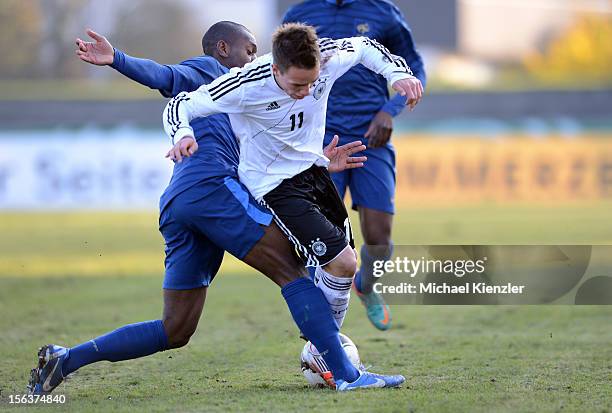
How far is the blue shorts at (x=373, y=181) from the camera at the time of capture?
7.92 m

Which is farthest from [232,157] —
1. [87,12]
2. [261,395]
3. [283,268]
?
[87,12]

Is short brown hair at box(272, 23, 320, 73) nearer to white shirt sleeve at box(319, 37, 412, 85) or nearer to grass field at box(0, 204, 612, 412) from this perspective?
white shirt sleeve at box(319, 37, 412, 85)

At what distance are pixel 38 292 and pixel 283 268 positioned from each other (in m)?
6.22

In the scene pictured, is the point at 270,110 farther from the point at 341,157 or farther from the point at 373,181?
the point at 373,181

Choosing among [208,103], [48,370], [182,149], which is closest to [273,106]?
[208,103]

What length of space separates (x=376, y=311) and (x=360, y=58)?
2.91m

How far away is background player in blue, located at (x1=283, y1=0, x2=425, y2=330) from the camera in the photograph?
7.79m

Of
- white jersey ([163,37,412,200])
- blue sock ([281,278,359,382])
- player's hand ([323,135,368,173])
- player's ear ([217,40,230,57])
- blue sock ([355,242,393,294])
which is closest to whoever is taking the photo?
white jersey ([163,37,412,200])

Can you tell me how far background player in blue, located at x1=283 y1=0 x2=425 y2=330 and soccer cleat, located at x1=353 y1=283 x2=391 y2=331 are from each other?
0.32 metres

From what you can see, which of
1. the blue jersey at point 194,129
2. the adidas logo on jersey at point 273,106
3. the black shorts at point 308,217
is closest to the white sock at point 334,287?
the black shorts at point 308,217

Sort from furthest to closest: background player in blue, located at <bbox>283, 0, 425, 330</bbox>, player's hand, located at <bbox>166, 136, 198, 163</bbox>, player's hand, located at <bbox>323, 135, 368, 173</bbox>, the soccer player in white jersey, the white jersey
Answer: background player in blue, located at <bbox>283, 0, 425, 330</bbox>, player's hand, located at <bbox>323, 135, 368, 173</bbox>, the white jersey, the soccer player in white jersey, player's hand, located at <bbox>166, 136, 198, 163</bbox>

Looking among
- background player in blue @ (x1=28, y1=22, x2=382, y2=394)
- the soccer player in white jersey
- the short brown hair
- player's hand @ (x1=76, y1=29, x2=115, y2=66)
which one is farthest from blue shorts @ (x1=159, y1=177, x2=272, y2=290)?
player's hand @ (x1=76, y1=29, x2=115, y2=66)

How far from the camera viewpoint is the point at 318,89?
18.0ft

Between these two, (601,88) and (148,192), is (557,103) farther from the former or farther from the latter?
(148,192)
